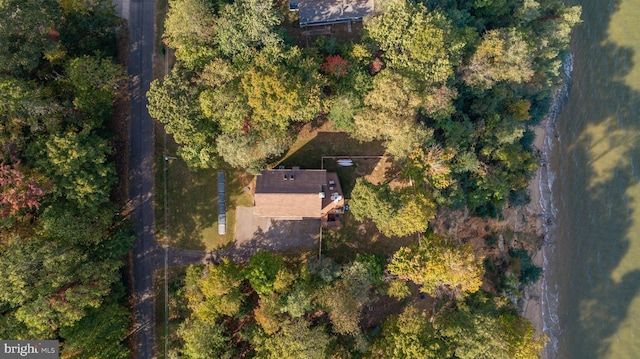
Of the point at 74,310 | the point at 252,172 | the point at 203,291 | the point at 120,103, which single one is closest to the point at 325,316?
the point at 203,291

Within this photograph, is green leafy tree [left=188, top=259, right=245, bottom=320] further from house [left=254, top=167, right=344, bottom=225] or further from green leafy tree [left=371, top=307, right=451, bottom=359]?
green leafy tree [left=371, top=307, right=451, bottom=359]

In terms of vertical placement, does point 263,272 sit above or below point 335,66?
below

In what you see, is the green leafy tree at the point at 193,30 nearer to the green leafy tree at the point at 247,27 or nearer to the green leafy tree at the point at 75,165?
the green leafy tree at the point at 247,27

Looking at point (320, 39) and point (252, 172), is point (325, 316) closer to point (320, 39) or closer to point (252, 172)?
point (252, 172)

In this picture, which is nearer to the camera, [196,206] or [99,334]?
[99,334]

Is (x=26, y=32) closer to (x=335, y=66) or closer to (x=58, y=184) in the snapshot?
(x=58, y=184)

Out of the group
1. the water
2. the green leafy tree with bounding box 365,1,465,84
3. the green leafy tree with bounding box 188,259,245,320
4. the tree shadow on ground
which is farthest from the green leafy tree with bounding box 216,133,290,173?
the water

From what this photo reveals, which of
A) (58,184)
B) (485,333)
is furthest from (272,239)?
(485,333)

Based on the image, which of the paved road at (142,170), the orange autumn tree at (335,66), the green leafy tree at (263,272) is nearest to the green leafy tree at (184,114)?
the paved road at (142,170)
